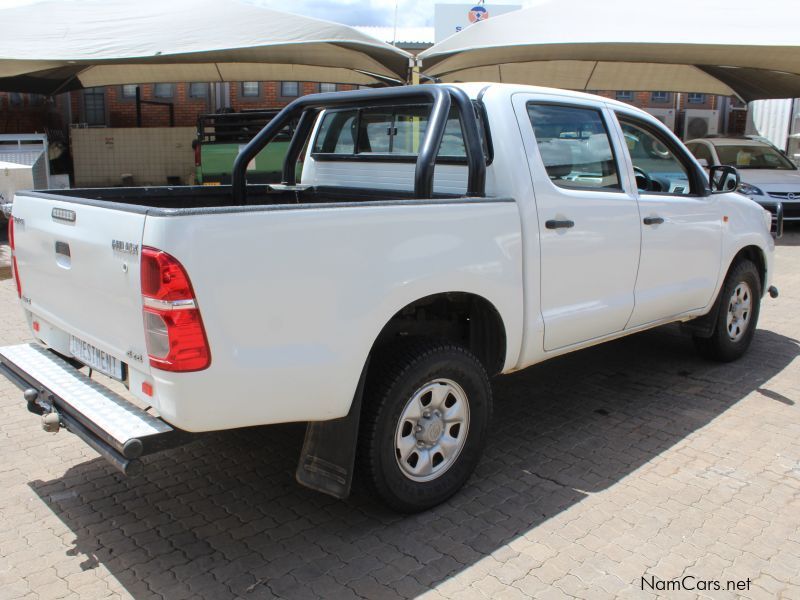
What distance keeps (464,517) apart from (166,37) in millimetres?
12433

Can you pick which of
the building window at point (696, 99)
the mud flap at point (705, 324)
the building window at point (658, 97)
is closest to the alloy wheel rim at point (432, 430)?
the mud flap at point (705, 324)

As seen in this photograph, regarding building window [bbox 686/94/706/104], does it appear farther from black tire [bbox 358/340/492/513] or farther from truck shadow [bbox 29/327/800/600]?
black tire [bbox 358/340/492/513]

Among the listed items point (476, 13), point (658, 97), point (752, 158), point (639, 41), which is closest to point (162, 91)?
point (476, 13)

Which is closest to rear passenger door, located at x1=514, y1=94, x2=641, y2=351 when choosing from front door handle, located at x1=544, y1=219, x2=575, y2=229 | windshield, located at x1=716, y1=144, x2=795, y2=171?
front door handle, located at x1=544, y1=219, x2=575, y2=229

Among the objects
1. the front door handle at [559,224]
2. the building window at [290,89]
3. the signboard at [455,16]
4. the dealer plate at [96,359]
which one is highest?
the signboard at [455,16]

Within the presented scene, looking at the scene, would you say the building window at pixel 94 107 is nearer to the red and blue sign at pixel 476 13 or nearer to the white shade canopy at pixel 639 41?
the white shade canopy at pixel 639 41

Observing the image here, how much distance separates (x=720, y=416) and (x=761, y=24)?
11427mm

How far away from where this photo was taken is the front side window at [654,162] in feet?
15.6

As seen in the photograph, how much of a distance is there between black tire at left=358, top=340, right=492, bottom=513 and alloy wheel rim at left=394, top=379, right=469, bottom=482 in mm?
16

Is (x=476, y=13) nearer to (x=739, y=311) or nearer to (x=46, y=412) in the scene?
(x=739, y=311)

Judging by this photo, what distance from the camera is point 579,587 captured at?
2980 millimetres

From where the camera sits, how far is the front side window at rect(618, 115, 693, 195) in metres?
4.77

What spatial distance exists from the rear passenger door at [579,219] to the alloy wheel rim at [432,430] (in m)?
0.72

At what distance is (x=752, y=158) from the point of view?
1462 centimetres
